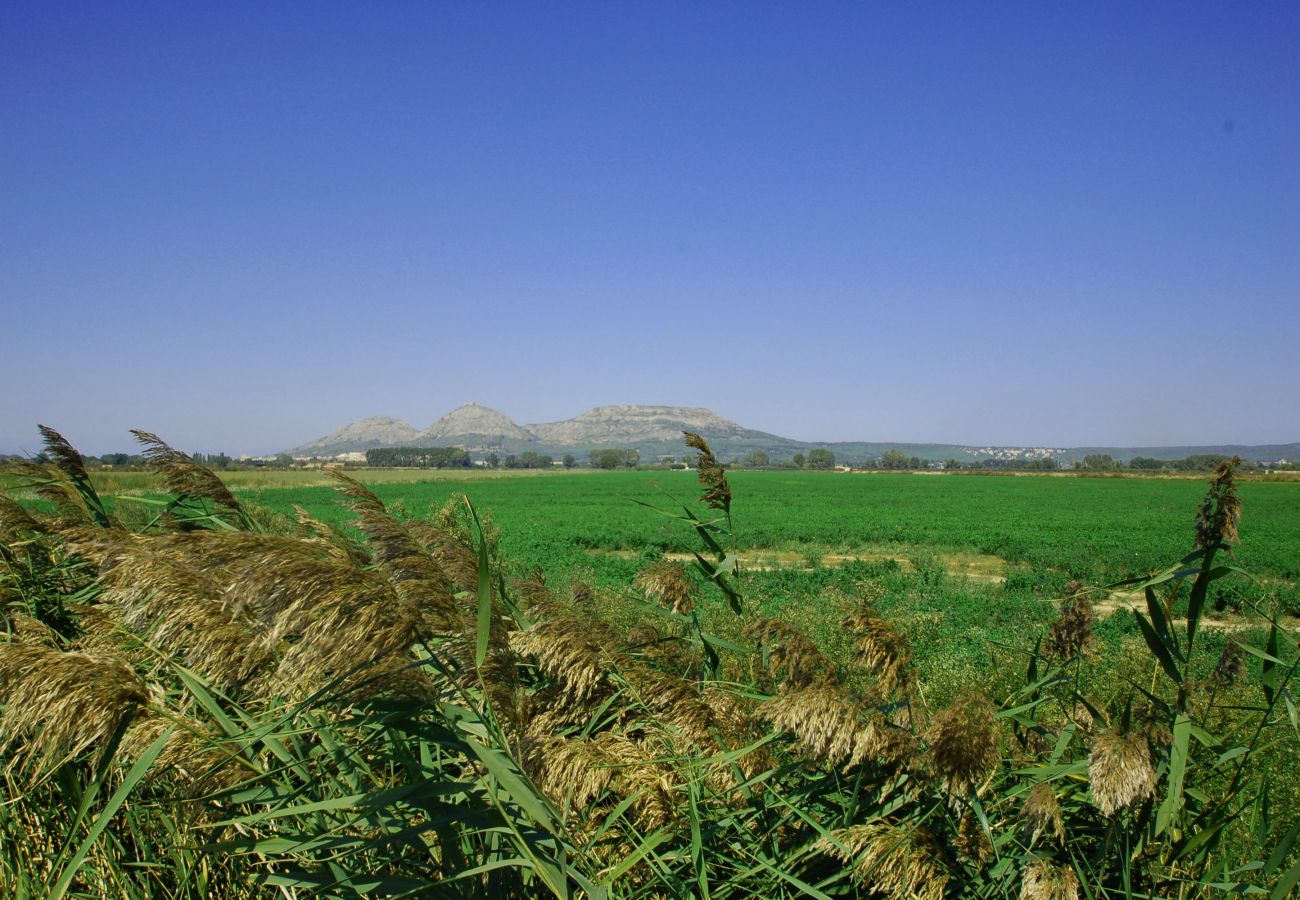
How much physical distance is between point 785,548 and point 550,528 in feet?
40.9

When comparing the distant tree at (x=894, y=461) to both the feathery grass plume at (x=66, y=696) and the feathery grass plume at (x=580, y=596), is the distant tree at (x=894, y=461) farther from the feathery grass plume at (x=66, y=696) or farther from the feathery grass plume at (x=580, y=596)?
the feathery grass plume at (x=66, y=696)

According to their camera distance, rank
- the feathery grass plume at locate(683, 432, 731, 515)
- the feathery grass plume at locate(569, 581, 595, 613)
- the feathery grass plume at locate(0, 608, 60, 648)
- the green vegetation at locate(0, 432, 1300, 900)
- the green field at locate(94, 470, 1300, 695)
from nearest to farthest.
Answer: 1. the green vegetation at locate(0, 432, 1300, 900)
2. the feathery grass plume at locate(0, 608, 60, 648)
3. the feathery grass plume at locate(683, 432, 731, 515)
4. the feathery grass plume at locate(569, 581, 595, 613)
5. the green field at locate(94, 470, 1300, 695)

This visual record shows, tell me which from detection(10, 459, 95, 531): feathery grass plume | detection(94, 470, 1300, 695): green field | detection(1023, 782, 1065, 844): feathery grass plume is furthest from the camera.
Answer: detection(94, 470, 1300, 695): green field

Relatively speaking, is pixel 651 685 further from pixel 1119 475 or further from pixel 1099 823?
pixel 1119 475

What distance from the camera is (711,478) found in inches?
132

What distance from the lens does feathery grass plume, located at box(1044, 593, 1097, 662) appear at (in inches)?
133

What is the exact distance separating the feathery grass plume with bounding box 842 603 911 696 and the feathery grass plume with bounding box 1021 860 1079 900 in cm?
74

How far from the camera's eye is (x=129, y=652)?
353cm

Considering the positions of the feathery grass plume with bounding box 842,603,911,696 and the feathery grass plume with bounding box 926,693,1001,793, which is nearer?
the feathery grass plume with bounding box 926,693,1001,793

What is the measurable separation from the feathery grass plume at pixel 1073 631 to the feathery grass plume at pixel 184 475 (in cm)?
420

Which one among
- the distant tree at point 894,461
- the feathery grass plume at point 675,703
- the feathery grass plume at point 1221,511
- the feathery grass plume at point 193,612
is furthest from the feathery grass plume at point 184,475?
the distant tree at point 894,461

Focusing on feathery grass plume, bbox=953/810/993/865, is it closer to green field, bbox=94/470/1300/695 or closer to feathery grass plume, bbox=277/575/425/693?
green field, bbox=94/470/1300/695

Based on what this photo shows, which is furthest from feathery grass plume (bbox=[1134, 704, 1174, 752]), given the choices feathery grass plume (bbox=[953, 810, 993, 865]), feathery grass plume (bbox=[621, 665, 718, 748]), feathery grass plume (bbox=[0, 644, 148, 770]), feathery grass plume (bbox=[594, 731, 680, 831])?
feathery grass plume (bbox=[0, 644, 148, 770])

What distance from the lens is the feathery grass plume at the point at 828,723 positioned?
2.29 m
